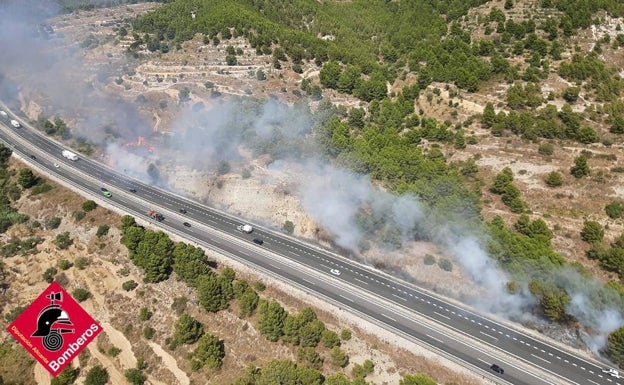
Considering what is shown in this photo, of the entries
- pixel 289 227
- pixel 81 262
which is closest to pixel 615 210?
pixel 289 227

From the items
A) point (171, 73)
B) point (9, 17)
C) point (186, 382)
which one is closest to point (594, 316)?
point (186, 382)

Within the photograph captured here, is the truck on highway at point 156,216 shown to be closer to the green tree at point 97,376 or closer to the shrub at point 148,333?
the shrub at point 148,333

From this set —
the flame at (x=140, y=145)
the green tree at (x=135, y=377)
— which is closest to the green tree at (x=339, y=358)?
the green tree at (x=135, y=377)

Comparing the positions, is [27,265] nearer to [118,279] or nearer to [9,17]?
[118,279]

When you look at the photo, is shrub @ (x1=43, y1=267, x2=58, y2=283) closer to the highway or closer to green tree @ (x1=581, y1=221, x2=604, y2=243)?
the highway

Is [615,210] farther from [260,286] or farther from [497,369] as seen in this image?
[260,286]

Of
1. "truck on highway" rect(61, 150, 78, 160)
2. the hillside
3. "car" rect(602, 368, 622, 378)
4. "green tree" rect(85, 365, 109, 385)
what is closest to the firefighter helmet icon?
"green tree" rect(85, 365, 109, 385)
